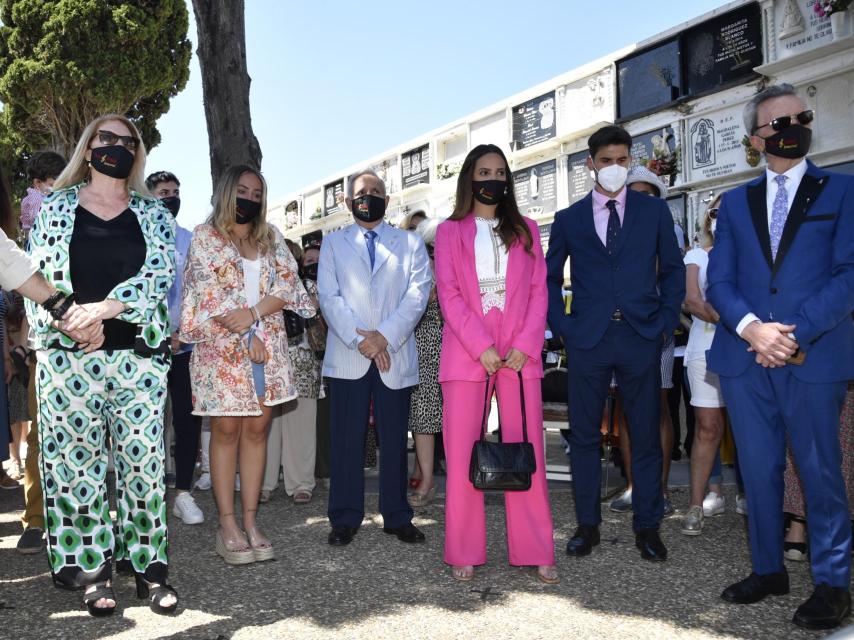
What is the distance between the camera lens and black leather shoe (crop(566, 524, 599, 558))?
13.9 feet

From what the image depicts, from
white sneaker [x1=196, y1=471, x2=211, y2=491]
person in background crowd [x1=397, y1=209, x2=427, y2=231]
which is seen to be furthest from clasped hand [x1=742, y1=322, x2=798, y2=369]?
white sneaker [x1=196, y1=471, x2=211, y2=491]

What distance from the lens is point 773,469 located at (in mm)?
3525

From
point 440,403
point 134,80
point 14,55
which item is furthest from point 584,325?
point 14,55

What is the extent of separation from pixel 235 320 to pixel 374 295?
990 millimetres

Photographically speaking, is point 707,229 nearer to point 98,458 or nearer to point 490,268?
point 490,268

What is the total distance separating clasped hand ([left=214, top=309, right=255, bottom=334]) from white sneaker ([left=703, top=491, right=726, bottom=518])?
10.4ft

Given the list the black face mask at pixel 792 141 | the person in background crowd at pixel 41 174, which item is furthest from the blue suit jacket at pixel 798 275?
the person in background crowd at pixel 41 174

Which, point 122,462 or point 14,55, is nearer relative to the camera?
point 122,462

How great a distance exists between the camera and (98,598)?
11.1 feet

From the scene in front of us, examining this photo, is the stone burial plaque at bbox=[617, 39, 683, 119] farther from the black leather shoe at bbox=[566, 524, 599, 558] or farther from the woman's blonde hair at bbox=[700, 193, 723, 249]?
the black leather shoe at bbox=[566, 524, 599, 558]

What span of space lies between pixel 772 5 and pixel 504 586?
53.5 feet

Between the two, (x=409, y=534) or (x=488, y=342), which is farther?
(x=409, y=534)

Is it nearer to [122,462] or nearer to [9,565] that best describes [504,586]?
[122,462]

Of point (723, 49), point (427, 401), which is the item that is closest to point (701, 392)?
point (427, 401)
